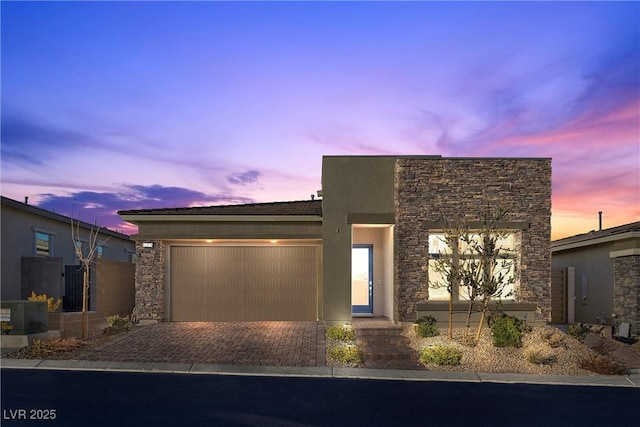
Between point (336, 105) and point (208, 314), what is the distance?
897 cm

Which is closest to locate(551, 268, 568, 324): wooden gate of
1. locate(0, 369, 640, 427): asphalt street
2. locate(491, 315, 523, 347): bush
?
locate(491, 315, 523, 347): bush

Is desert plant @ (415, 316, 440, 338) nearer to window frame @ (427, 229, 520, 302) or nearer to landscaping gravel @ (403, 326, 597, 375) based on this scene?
landscaping gravel @ (403, 326, 597, 375)

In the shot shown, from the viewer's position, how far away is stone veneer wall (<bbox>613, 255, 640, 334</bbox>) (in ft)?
54.2

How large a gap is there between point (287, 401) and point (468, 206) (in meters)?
9.60

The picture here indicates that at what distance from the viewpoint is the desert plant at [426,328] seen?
48.1ft

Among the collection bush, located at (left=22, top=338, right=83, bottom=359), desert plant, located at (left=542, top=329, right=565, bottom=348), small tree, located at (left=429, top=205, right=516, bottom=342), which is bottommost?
bush, located at (left=22, top=338, right=83, bottom=359)

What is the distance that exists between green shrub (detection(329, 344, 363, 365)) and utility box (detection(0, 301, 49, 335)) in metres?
8.09

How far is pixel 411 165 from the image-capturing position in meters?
16.4

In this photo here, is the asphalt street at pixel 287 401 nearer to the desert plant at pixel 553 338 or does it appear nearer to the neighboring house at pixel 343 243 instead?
the desert plant at pixel 553 338

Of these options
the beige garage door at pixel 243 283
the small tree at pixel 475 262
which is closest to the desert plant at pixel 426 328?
the small tree at pixel 475 262

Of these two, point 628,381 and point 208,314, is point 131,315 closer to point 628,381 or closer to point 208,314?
point 208,314

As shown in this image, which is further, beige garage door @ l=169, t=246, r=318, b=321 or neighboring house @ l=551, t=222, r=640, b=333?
beige garage door @ l=169, t=246, r=318, b=321

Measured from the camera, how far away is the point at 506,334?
44.6ft

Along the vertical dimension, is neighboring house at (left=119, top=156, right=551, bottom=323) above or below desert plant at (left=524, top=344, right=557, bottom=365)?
above
